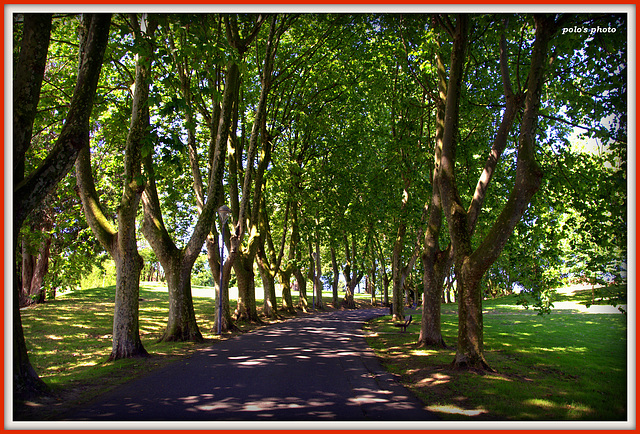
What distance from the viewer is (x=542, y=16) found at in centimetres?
733

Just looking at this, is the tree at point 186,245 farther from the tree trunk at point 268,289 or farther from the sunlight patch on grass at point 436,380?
the tree trunk at point 268,289

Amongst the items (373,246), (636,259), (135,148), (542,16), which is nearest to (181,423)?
(636,259)

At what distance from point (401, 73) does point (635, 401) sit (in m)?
15.0

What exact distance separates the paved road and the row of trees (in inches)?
66.0

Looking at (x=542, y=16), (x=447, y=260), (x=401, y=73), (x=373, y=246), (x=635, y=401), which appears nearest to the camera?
(x=635, y=401)

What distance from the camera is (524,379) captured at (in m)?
8.23

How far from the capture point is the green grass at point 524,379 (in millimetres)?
5582

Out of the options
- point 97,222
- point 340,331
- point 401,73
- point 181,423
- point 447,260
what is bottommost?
point 340,331

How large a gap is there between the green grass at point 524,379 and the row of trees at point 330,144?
35.8 inches

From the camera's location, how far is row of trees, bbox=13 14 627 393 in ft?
23.2

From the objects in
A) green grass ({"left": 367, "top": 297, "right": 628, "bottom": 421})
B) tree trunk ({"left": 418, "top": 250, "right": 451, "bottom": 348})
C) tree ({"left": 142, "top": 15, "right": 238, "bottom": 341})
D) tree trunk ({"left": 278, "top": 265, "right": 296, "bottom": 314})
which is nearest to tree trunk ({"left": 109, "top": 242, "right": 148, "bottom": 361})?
tree ({"left": 142, "top": 15, "right": 238, "bottom": 341})

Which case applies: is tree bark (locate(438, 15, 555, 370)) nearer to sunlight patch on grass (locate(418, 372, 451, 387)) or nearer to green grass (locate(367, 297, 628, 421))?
sunlight patch on grass (locate(418, 372, 451, 387))

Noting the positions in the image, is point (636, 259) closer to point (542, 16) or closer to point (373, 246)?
point (542, 16)

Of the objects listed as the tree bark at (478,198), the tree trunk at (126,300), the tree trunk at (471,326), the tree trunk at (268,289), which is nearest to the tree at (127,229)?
the tree trunk at (126,300)
